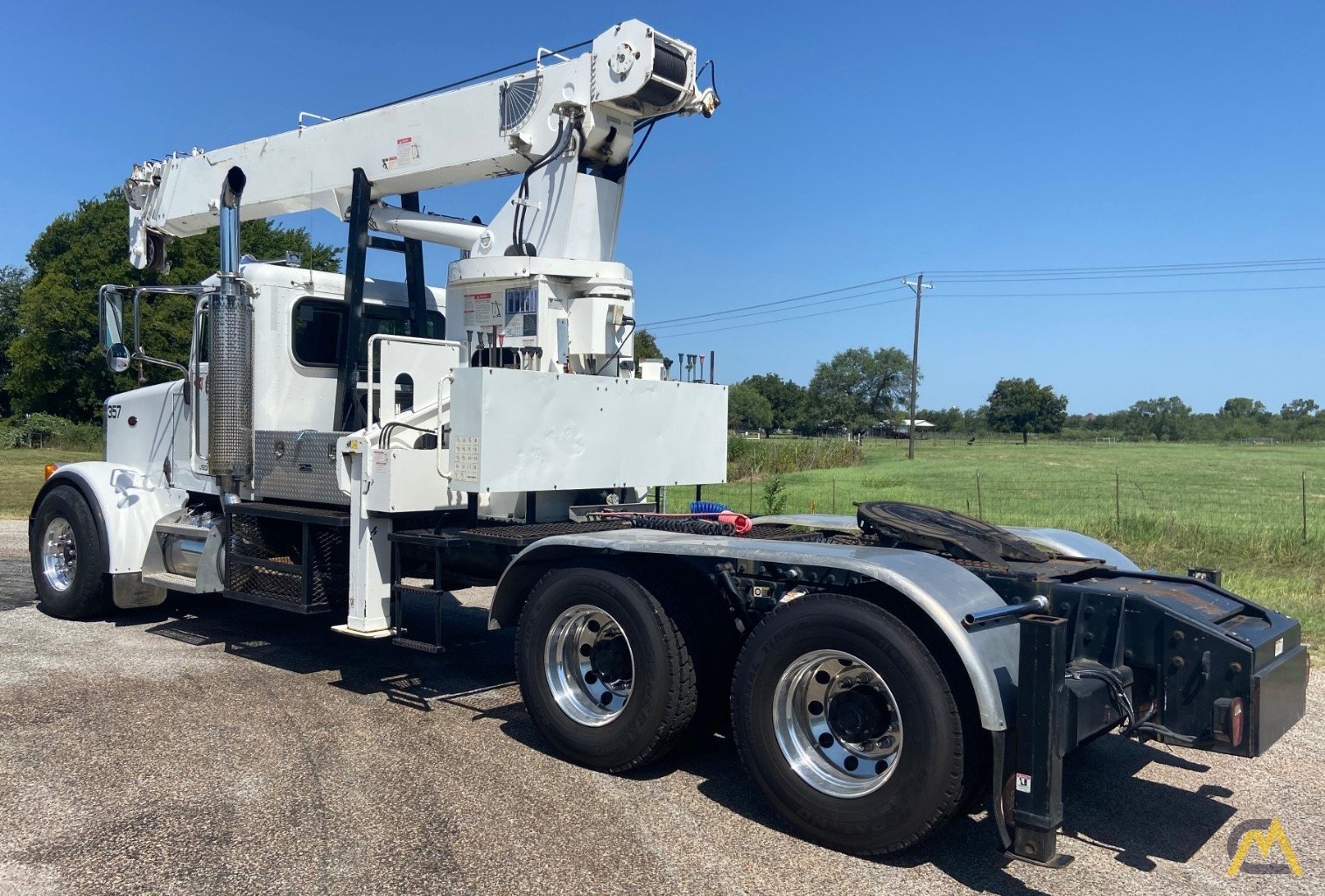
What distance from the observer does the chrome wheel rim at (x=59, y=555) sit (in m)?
8.89

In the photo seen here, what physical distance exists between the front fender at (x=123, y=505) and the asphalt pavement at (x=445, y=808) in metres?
1.44

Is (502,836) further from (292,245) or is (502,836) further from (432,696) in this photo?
(292,245)

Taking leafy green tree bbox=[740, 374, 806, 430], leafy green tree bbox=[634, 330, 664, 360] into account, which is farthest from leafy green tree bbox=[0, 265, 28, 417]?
leafy green tree bbox=[740, 374, 806, 430]

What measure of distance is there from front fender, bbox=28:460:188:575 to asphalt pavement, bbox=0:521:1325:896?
1444 mm

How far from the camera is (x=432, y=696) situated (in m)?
6.73

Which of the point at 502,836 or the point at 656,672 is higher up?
the point at 656,672

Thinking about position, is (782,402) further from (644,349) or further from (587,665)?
(587,665)

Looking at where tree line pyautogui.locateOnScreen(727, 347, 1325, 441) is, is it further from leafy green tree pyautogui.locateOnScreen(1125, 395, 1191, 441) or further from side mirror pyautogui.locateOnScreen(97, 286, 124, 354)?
side mirror pyautogui.locateOnScreen(97, 286, 124, 354)

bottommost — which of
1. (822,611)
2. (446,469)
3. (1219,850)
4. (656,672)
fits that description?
(1219,850)

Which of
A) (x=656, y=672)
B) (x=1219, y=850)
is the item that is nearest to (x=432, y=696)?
(x=656, y=672)

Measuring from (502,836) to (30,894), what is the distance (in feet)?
5.86

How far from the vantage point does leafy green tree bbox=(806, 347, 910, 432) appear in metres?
126

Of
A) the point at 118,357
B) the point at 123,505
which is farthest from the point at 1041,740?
the point at 123,505

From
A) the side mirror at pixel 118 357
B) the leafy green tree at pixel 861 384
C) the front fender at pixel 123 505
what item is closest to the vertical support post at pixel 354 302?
the side mirror at pixel 118 357
